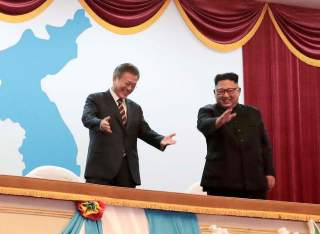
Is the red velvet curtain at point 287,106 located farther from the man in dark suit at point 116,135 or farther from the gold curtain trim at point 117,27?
the man in dark suit at point 116,135

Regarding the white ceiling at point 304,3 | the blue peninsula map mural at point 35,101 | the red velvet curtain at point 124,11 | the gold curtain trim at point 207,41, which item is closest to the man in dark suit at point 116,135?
the blue peninsula map mural at point 35,101

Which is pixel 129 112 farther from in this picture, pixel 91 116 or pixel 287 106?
pixel 287 106

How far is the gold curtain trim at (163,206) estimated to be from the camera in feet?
9.45

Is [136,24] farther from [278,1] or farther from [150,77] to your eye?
[278,1]

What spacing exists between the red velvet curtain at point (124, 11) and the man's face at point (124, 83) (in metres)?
1.68

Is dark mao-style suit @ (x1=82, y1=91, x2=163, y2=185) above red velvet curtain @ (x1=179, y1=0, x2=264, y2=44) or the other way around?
the other way around

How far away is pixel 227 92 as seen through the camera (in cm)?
364

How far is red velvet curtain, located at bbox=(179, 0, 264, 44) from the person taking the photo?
5613 mm

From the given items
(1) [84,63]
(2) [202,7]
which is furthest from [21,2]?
(2) [202,7]

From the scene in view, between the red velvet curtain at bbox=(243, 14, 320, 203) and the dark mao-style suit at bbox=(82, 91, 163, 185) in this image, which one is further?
the red velvet curtain at bbox=(243, 14, 320, 203)

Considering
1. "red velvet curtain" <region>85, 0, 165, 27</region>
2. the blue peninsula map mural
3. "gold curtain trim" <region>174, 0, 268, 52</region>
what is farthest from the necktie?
"gold curtain trim" <region>174, 0, 268, 52</region>

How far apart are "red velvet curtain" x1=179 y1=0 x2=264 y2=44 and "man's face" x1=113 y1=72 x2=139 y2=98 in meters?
2.07

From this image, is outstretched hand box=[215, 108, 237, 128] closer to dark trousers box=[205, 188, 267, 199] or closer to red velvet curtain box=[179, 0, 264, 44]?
dark trousers box=[205, 188, 267, 199]

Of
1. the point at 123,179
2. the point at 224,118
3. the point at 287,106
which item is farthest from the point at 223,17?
the point at 123,179
